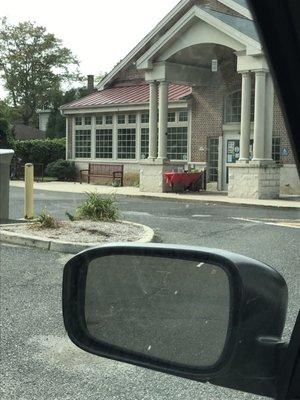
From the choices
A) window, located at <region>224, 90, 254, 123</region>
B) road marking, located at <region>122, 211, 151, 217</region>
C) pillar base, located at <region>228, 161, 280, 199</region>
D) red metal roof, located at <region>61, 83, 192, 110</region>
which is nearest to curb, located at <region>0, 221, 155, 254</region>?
road marking, located at <region>122, 211, 151, 217</region>

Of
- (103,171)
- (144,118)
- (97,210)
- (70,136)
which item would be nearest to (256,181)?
(97,210)

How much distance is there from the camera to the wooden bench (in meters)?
25.9

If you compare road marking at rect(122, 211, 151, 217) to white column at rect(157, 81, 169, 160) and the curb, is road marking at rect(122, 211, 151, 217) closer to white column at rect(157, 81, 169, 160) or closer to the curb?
the curb

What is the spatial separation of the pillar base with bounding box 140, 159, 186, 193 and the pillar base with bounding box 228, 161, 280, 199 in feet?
9.85

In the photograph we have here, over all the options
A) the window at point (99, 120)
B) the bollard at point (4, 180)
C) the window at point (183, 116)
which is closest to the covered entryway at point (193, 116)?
the window at point (183, 116)

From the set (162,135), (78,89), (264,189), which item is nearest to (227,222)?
(264,189)

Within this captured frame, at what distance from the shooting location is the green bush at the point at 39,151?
103 ft

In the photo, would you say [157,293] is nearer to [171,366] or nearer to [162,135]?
[171,366]

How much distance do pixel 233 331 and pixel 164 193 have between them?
1919cm

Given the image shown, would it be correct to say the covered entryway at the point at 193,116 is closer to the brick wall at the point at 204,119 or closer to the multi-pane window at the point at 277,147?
the brick wall at the point at 204,119

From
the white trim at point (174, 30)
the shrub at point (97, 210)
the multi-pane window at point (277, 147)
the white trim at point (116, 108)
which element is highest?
the white trim at point (174, 30)

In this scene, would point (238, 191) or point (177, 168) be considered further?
point (177, 168)

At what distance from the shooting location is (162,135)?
68.2ft

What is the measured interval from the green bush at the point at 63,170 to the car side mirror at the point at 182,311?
27607 mm
